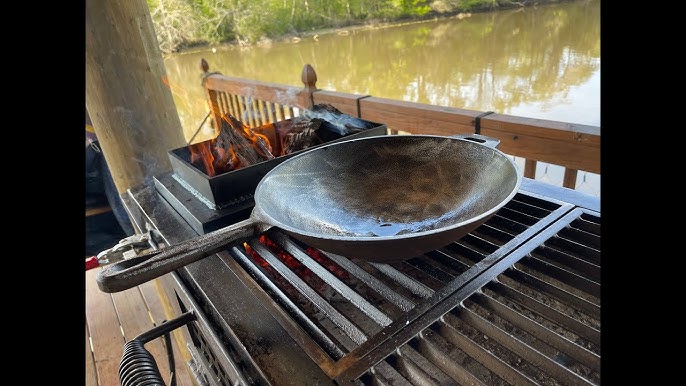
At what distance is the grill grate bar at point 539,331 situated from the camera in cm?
68

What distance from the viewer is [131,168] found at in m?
2.62

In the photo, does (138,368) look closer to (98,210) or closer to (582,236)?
(582,236)

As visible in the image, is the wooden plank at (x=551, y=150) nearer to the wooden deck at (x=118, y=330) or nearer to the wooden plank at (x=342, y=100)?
the wooden plank at (x=342, y=100)

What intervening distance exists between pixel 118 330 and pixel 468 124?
8.19 ft

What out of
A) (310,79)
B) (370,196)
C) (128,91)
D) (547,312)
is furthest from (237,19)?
(547,312)

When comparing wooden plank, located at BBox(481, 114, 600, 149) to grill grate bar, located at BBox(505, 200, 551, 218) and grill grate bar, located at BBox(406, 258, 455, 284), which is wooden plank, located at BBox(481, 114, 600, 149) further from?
grill grate bar, located at BBox(406, 258, 455, 284)

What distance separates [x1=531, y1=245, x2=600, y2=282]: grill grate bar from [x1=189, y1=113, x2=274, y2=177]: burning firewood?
104cm

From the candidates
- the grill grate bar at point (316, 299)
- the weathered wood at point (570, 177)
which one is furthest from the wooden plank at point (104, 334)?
the weathered wood at point (570, 177)
